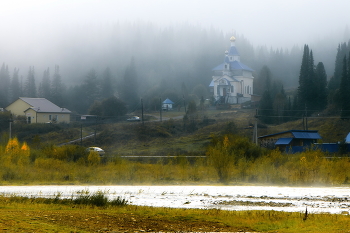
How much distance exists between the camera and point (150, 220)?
16688mm

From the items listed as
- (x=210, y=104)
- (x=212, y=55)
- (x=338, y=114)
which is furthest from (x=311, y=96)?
(x=212, y=55)

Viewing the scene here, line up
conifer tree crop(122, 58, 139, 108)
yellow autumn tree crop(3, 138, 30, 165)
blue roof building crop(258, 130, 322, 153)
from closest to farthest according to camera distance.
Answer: yellow autumn tree crop(3, 138, 30, 165) < blue roof building crop(258, 130, 322, 153) < conifer tree crop(122, 58, 139, 108)

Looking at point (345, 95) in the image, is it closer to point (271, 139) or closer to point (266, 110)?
point (266, 110)

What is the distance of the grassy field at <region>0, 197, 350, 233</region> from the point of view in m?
14.7

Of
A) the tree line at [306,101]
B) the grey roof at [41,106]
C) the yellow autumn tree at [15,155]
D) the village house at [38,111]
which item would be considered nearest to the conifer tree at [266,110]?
the tree line at [306,101]

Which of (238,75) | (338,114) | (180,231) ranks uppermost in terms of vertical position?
(238,75)

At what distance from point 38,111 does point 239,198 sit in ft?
274

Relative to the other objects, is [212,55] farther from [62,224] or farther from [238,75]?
[62,224]

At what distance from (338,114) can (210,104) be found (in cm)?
4163

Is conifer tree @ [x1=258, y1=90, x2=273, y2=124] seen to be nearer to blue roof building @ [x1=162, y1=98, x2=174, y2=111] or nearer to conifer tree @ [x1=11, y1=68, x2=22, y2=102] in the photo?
blue roof building @ [x1=162, y1=98, x2=174, y2=111]

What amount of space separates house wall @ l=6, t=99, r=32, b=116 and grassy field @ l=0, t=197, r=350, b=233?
302ft

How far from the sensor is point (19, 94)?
151125mm

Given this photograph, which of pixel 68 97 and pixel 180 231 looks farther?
pixel 68 97

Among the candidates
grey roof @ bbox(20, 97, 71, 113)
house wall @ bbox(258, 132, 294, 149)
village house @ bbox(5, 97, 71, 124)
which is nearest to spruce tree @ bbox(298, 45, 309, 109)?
house wall @ bbox(258, 132, 294, 149)
